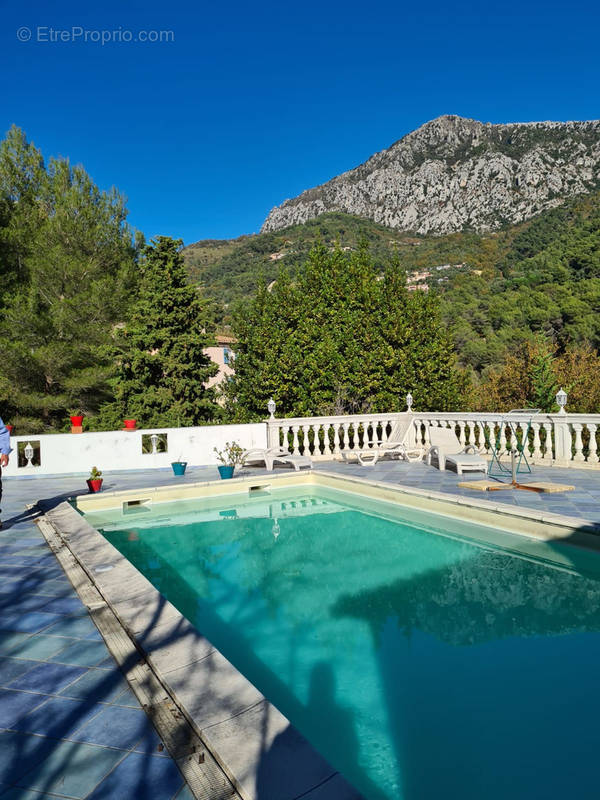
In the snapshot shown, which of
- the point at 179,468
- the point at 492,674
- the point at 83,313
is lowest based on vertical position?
the point at 492,674

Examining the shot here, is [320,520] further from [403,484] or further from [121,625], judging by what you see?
[121,625]

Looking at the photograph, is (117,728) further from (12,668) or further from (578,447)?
(578,447)

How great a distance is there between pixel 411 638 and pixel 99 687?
2.34 metres

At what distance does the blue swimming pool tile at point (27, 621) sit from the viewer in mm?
3583

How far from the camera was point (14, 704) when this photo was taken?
267cm

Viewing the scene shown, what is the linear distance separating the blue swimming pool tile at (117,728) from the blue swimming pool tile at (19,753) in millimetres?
137

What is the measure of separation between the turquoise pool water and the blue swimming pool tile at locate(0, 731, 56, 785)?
1.37m

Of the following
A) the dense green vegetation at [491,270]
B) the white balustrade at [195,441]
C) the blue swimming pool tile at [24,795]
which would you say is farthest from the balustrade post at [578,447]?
the dense green vegetation at [491,270]

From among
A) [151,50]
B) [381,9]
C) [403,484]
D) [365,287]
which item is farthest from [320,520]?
[381,9]

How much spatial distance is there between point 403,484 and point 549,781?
6224 mm

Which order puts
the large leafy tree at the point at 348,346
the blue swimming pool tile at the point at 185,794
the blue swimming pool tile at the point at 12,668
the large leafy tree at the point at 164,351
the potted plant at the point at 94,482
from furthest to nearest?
1. the large leafy tree at the point at 164,351
2. the large leafy tree at the point at 348,346
3. the potted plant at the point at 94,482
4. the blue swimming pool tile at the point at 12,668
5. the blue swimming pool tile at the point at 185,794

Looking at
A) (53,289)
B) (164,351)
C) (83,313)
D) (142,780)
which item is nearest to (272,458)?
(164,351)

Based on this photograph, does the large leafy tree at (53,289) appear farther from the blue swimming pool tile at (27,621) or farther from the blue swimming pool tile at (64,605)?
the blue swimming pool tile at (27,621)

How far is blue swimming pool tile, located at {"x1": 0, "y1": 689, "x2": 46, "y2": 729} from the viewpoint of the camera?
2.53 m
